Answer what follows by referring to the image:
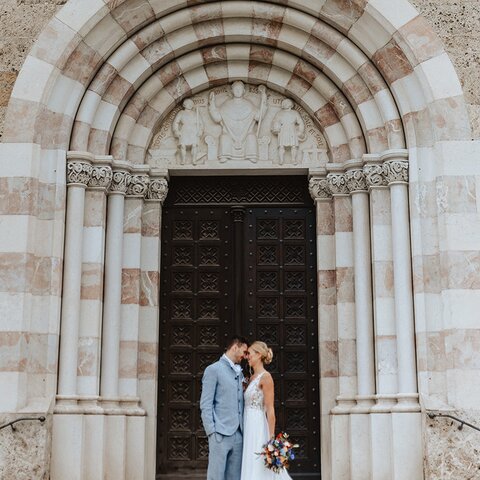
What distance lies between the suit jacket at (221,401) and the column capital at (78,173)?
2959 millimetres

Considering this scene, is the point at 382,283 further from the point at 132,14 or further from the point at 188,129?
the point at 132,14

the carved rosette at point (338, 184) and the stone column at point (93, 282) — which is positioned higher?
the carved rosette at point (338, 184)

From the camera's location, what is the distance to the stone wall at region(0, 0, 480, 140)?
31.2 ft

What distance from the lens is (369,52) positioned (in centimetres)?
991

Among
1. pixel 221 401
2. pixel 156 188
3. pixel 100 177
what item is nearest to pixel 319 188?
pixel 156 188

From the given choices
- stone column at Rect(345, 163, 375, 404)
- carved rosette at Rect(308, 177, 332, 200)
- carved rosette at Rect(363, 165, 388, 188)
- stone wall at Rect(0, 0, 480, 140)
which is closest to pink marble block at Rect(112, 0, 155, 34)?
stone wall at Rect(0, 0, 480, 140)

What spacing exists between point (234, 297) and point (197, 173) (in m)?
1.67

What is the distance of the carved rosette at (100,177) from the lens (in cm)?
974

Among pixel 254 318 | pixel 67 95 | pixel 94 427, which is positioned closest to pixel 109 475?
pixel 94 427

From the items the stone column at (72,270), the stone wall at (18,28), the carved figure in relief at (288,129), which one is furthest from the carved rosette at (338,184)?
the stone wall at (18,28)

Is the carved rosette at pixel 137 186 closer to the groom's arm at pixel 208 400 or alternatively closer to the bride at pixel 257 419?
the bride at pixel 257 419

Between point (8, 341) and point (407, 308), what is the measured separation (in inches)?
175

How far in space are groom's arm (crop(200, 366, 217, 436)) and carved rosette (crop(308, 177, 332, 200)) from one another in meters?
3.24

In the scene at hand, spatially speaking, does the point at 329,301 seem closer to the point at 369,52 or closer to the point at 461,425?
the point at 461,425
